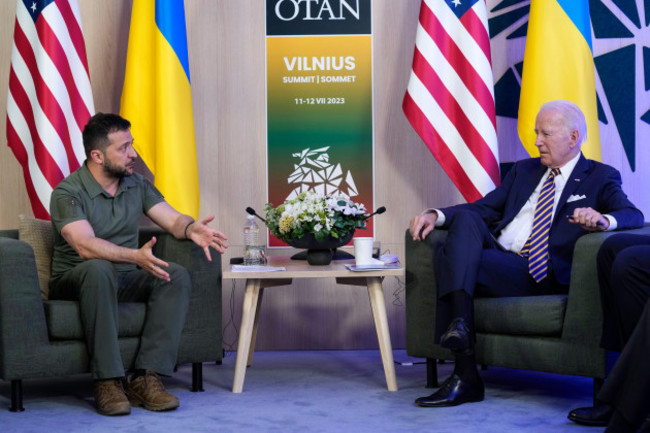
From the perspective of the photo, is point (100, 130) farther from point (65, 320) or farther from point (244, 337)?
point (244, 337)

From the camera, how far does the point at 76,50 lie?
4.16 metres

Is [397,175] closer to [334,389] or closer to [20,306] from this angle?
[334,389]

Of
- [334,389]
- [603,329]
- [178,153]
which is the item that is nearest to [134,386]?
[334,389]

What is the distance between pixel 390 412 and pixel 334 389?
47 centimetres

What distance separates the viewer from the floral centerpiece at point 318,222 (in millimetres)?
3521

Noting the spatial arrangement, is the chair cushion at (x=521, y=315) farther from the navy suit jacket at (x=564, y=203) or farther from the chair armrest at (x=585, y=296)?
the navy suit jacket at (x=564, y=203)

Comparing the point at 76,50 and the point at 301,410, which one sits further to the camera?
the point at 76,50

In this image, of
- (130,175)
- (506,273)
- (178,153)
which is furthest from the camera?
(178,153)

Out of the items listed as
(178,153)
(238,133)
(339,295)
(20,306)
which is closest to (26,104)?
(178,153)

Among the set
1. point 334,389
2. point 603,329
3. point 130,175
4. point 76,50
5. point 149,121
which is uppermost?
point 76,50

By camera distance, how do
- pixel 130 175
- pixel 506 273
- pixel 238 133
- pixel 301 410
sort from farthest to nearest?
pixel 238 133 < pixel 130 175 < pixel 506 273 < pixel 301 410

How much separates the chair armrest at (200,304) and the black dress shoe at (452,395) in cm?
90

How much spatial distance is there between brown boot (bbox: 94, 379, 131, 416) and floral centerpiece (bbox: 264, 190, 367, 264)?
0.98m

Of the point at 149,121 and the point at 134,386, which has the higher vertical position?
the point at 149,121
